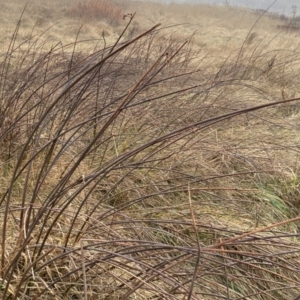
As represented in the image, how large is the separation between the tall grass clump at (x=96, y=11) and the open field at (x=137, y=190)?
10538mm

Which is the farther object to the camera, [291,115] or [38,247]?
[291,115]

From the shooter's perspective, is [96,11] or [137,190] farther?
[96,11]

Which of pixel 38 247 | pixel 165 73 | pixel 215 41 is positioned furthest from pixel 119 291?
pixel 215 41

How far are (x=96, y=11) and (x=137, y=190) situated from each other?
13.1 metres

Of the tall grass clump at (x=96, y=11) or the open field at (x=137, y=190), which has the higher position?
the tall grass clump at (x=96, y=11)

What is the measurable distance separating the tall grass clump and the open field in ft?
34.6

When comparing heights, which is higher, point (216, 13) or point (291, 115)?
point (216, 13)

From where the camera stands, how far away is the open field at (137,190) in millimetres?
803

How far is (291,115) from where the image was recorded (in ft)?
10.9

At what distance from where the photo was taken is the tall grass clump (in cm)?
1304

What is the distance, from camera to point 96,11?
13367 millimetres

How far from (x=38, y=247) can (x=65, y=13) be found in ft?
43.7

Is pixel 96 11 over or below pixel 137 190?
over

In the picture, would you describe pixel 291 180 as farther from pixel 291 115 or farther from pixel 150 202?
pixel 291 115
